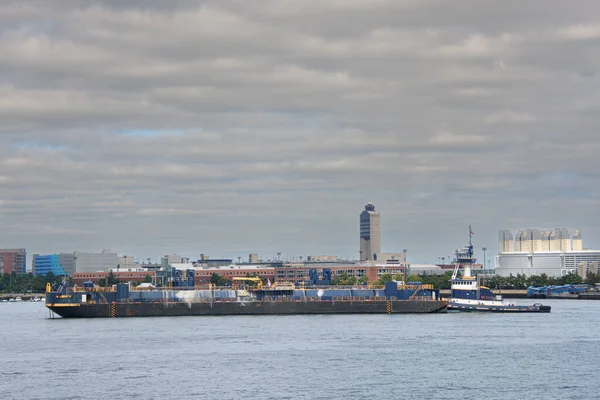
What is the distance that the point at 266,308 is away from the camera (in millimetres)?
127938

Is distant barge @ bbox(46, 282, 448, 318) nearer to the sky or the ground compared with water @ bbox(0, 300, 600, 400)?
nearer to the sky

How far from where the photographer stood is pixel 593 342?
8444 centimetres

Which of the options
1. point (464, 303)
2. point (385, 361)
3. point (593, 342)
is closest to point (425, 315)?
point (464, 303)

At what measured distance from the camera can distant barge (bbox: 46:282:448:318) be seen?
126 metres

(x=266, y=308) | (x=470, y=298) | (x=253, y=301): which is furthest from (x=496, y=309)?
(x=253, y=301)

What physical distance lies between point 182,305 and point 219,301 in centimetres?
495

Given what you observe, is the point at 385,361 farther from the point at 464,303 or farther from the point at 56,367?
the point at 464,303

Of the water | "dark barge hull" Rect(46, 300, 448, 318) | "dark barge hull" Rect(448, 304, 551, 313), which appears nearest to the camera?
the water

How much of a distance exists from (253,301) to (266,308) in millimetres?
2067

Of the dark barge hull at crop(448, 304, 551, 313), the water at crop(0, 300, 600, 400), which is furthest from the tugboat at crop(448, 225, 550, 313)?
the water at crop(0, 300, 600, 400)

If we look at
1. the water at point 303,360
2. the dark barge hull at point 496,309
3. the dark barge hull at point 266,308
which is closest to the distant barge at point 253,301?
the dark barge hull at point 266,308

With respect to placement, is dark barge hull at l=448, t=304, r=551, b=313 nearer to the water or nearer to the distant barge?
the distant barge

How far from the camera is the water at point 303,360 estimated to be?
5794 centimetres

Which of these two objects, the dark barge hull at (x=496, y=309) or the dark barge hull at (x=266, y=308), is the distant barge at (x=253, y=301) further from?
the dark barge hull at (x=496, y=309)
